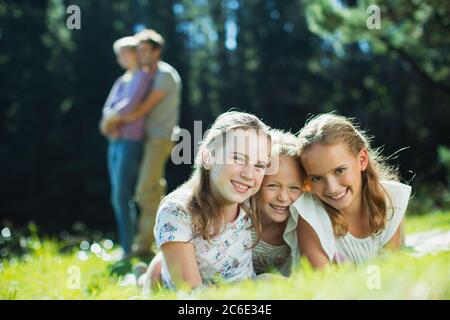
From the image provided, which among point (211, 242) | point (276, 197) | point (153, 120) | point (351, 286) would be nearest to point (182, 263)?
point (211, 242)

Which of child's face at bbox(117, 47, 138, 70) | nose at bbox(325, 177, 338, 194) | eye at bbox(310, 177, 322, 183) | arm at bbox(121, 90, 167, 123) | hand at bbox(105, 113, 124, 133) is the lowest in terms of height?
nose at bbox(325, 177, 338, 194)

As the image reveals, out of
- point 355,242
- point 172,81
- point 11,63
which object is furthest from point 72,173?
point 355,242

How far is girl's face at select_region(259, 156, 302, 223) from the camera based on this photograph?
259cm

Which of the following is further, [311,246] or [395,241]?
[395,241]

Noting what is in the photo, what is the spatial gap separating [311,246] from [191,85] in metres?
13.4

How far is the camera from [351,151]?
2545 mm

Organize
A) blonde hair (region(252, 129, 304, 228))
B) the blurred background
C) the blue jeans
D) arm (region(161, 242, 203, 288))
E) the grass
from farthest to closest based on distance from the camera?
the blurred background
the blue jeans
blonde hair (region(252, 129, 304, 228))
arm (region(161, 242, 203, 288))
the grass

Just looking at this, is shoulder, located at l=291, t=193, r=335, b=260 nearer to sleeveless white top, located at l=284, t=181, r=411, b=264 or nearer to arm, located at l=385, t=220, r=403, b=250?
sleeveless white top, located at l=284, t=181, r=411, b=264

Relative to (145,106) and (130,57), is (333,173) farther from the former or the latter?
(130,57)

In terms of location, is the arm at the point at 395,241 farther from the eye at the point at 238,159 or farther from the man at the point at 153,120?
the man at the point at 153,120

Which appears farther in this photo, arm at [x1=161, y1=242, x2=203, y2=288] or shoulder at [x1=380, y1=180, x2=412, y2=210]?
shoulder at [x1=380, y1=180, x2=412, y2=210]

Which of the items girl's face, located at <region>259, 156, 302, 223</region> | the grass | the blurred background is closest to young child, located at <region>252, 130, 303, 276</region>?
girl's face, located at <region>259, 156, 302, 223</region>
